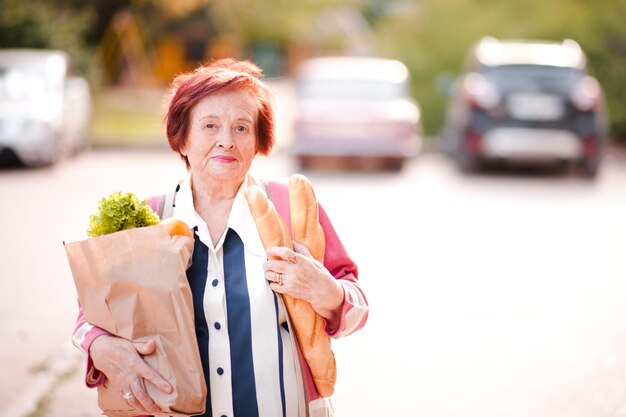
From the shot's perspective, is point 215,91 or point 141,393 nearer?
point 141,393

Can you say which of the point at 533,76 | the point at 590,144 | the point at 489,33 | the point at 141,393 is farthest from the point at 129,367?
the point at 489,33

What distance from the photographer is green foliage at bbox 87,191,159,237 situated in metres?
2.28

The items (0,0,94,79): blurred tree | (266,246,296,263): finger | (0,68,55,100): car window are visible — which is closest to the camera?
(266,246,296,263): finger

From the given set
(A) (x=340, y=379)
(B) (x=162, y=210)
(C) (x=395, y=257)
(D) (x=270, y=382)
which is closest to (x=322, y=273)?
(D) (x=270, y=382)

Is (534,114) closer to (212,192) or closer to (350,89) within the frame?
(350,89)

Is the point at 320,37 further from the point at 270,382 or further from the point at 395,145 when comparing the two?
the point at 270,382

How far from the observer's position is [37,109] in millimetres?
13930

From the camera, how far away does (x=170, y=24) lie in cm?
4431

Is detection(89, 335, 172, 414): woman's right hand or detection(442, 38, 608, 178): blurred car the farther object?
detection(442, 38, 608, 178): blurred car

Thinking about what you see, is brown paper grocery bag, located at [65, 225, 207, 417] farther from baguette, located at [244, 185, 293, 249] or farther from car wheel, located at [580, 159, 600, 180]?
car wheel, located at [580, 159, 600, 180]

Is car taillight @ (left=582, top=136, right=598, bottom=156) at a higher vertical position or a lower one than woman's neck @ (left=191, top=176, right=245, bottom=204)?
higher

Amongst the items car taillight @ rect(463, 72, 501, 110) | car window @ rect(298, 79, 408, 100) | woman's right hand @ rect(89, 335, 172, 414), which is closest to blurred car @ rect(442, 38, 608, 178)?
car taillight @ rect(463, 72, 501, 110)

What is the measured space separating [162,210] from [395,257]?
5.62 metres

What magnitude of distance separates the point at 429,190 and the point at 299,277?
33.4 feet
